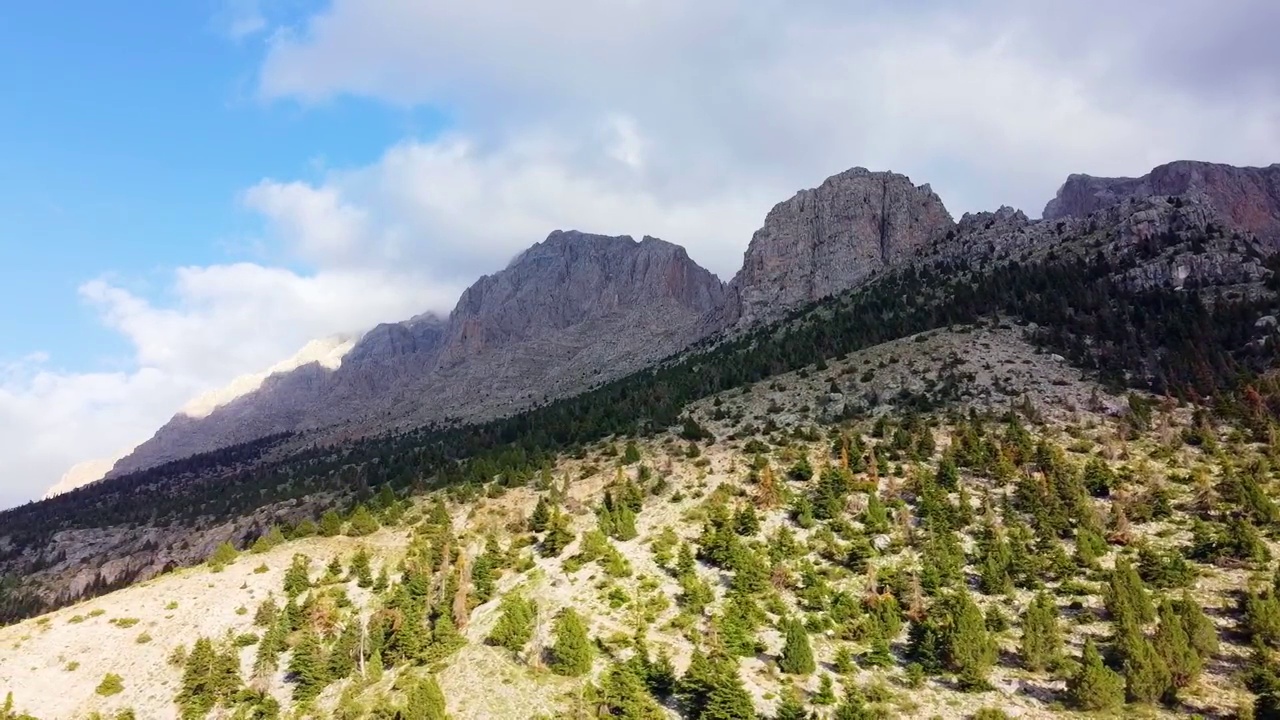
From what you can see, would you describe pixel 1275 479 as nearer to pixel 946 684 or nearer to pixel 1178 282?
pixel 946 684

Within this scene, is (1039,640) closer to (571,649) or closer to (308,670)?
(571,649)

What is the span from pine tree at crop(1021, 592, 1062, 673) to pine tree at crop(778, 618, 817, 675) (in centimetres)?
1359

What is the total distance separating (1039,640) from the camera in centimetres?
5112

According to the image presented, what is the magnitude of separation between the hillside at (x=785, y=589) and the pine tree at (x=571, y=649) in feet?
1.28

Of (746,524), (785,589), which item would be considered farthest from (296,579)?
(785,589)

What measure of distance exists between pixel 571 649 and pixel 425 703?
421 inches

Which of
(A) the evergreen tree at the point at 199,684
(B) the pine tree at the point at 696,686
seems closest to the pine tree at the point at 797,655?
(B) the pine tree at the point at 696,686

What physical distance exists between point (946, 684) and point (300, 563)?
201ft

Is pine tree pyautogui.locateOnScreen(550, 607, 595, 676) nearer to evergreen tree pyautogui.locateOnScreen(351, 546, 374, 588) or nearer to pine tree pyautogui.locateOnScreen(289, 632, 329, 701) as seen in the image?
pine tree pyautogui.locateOnScreen(289, 632, 329, 701)

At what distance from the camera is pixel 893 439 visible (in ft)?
292

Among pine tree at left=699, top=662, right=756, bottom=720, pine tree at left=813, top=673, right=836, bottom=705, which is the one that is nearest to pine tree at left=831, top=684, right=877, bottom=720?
pine tree at left=813, top=673, right=836, bottom=705

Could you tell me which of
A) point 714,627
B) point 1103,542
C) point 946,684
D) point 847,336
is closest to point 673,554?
point 714,627

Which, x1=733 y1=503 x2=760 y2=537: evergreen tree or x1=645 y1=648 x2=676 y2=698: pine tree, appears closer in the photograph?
x1=645 y1=648 x2=676 y2=698: pine tree

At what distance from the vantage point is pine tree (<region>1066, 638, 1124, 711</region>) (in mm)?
45719
